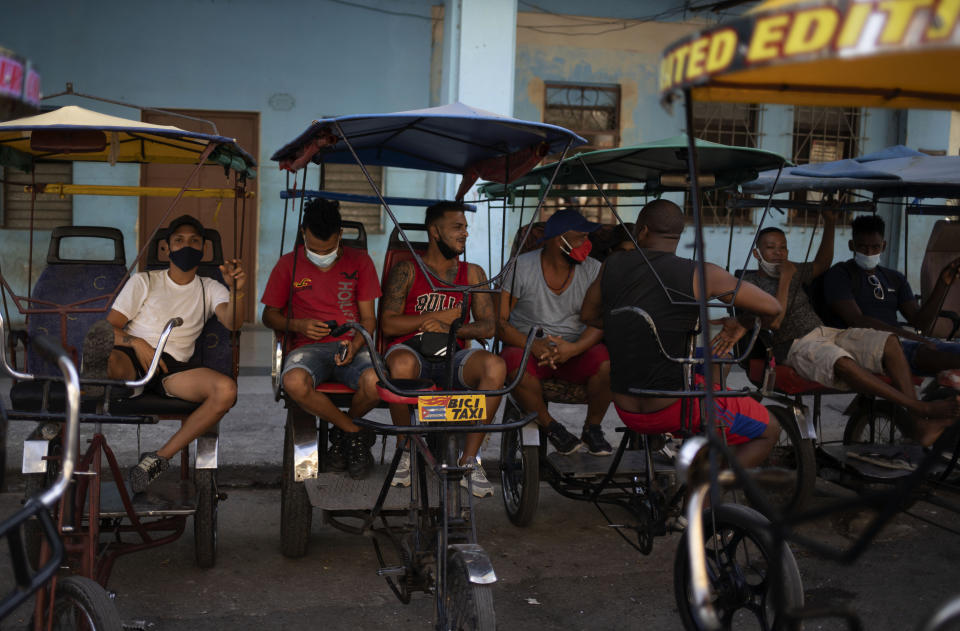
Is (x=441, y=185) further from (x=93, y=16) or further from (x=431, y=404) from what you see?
(x=431, y=404)

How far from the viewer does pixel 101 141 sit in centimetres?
428

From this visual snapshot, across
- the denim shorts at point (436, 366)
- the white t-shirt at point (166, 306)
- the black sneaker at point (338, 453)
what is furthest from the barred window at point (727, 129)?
the white t-shirt at point (166, 306)

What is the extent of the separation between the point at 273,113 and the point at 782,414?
755 centimetres

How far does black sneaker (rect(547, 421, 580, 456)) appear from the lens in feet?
16.7

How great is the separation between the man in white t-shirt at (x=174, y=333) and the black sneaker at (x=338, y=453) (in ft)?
1.87

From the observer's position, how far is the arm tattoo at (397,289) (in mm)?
5074

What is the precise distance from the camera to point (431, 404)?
3.40m

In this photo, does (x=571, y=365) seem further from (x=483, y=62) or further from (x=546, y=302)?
(x=483, y=62)

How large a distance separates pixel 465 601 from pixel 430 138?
261 centimetres

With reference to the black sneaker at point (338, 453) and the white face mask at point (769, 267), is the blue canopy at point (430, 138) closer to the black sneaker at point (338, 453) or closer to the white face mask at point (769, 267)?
the black sneaker at point (338, 453)

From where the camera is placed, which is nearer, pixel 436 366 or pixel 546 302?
pixel 436 366

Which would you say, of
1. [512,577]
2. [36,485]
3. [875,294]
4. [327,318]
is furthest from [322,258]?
[875,294]

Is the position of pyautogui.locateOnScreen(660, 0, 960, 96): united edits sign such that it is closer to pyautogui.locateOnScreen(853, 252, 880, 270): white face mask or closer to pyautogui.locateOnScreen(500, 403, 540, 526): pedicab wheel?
pyautogui.locateOnScreen(500, 403, 540, 526): pedicab wheel

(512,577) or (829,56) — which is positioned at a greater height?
(829,56)
